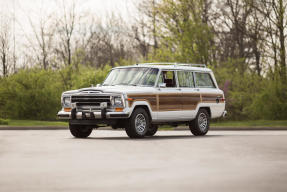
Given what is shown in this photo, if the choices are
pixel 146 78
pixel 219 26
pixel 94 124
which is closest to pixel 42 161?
pixel 94 124

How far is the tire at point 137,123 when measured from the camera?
17234mm

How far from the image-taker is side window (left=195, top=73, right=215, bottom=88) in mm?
20453

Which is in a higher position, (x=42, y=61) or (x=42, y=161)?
(x=42, y=61)

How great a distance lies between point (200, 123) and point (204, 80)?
64.3 inches

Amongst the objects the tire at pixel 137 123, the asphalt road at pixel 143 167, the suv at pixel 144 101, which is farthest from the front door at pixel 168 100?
the asphalt road at pixel 143 167

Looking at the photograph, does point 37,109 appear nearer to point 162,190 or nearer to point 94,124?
point 94,124

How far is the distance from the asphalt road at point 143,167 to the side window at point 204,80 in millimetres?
4919

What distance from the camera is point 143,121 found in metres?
17.7

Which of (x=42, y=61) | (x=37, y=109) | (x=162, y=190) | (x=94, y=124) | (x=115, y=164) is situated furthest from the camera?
(x=42, y=61)

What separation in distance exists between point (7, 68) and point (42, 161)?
1638 inches

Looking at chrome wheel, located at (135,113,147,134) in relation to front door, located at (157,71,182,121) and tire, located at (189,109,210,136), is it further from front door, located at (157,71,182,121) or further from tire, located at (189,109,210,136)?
tire, located at (189,109,210,136)

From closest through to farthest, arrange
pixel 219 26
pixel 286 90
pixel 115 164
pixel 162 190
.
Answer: pixel 162 190 → pixel 115 164 → pixel 286 90 → pixel 219 26

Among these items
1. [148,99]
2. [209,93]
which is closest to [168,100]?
[148,99]

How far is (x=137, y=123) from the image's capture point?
57.5ft
